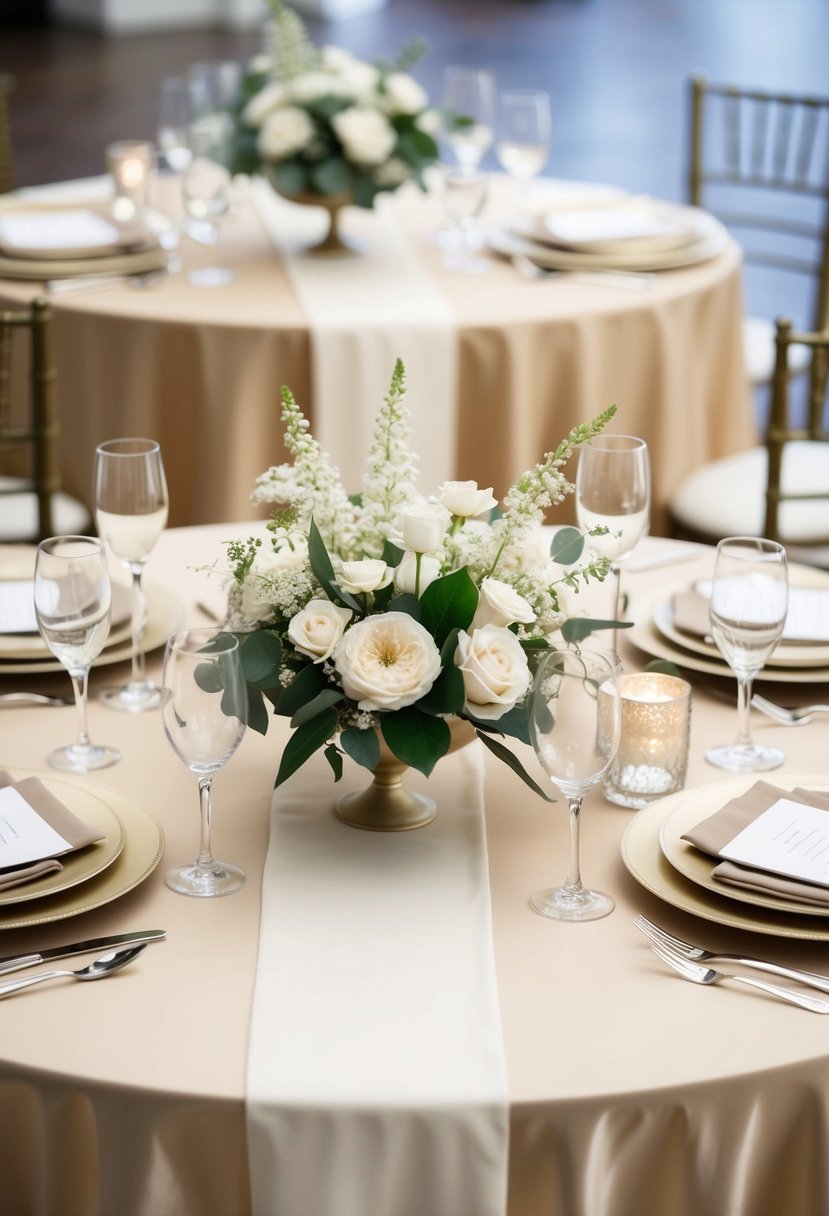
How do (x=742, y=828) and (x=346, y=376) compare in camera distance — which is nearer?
(x=742, y=828)

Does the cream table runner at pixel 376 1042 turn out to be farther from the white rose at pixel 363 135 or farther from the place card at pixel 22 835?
the white rose at pixel 363 135

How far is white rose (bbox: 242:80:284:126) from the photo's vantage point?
3.40 metres

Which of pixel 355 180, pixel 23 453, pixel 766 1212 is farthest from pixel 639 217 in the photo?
pixel 766 1212

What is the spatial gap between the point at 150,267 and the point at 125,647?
1.67m

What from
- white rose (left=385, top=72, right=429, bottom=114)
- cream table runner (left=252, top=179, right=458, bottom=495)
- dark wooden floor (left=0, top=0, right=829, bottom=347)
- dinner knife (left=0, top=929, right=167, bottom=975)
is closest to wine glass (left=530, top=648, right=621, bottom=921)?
dinner knife (left=0, top=929, right=167, bottom=975)

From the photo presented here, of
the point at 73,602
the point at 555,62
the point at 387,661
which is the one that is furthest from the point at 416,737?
the point at 555,62

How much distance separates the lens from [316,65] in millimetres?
3504

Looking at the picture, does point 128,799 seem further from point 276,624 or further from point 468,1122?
point 468,1122

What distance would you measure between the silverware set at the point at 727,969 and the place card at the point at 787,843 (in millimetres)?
96

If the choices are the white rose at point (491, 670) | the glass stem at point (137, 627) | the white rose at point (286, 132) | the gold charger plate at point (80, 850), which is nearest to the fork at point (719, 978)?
the white rose at point (491, 670)

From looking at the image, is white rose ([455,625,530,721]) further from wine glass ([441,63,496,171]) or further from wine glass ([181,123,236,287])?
wine glass ([441,63,496,171])

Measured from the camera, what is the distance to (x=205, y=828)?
1396 mm

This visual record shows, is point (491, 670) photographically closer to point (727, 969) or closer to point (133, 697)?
point (727, 969)

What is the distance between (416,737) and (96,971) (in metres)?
0.33
